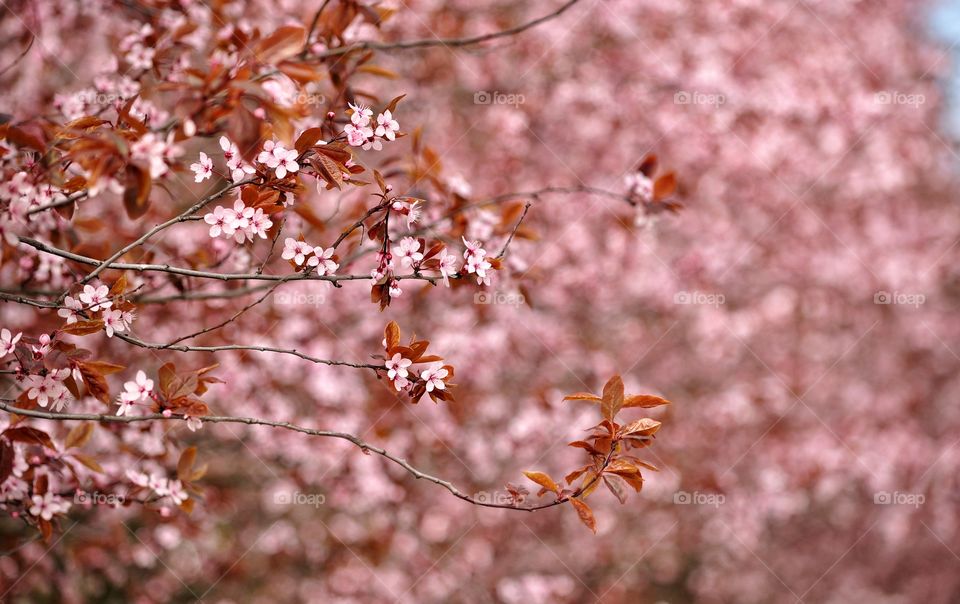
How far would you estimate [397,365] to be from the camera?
159 cm

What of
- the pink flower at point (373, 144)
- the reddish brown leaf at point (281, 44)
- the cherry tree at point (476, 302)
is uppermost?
the reddish brown leaf at point (281, 44)

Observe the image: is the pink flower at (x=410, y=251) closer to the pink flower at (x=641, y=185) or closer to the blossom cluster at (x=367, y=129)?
Answer: the blossom cluster at (x=367, y=129)

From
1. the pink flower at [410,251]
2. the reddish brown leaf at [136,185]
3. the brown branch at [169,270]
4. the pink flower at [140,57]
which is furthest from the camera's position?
the pink flower at [140,57]

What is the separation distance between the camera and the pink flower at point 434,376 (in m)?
1.60

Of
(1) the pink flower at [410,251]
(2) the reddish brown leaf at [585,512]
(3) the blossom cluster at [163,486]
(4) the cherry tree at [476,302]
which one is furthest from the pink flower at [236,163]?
(2) the reddish brown leaf at [585,512]

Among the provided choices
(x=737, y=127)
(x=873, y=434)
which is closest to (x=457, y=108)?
(x=737, y=127)

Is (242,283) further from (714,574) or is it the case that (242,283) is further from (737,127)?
(714,574)

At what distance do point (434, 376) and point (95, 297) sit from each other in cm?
71

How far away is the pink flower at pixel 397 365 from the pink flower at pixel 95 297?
1.88 ft

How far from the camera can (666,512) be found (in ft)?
16.5

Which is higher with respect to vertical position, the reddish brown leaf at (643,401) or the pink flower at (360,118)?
the pink flower at (360,118)

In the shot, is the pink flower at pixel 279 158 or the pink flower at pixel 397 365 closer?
the pink flower at pixel 279 158

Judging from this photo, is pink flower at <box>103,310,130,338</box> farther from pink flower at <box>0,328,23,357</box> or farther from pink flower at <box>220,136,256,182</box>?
pink flower at <box>220,136,256,182</box>

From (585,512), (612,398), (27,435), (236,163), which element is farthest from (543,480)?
(27,435)
